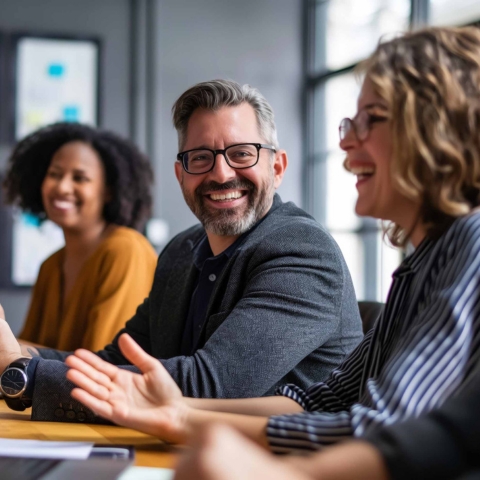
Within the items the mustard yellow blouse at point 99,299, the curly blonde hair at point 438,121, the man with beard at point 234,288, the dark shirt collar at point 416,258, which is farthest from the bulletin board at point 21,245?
the curly blonde hair at point 438,121

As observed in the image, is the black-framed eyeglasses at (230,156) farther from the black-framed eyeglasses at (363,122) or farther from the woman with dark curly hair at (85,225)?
the woman with dark curly hair at (85,225)

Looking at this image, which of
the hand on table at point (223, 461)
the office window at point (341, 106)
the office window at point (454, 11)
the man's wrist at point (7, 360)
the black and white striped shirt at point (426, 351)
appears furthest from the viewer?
the office window at point (341, 106)

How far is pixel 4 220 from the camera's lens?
544 centimetres

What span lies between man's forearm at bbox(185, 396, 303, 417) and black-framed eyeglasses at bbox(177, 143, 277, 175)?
0.69 metres

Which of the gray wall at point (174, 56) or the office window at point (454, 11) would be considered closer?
the office window at point (454, 11)

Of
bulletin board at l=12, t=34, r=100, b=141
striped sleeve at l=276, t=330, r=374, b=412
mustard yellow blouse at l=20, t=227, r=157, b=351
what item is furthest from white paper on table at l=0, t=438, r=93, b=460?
bulletin board at l=12, t=34, r=100, b=141

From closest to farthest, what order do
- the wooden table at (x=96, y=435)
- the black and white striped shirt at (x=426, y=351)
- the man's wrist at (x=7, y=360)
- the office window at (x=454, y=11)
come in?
the black and white striped shirt at (x=426, y=351), the wooden table at (x=96, y=435), the man's wrist at (x=7, y=360), the office window at (x=454, y=11)

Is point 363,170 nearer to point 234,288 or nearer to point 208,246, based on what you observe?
point 234,288

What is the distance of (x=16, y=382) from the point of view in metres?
1.42

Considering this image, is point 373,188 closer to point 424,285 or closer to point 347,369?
point 424,285

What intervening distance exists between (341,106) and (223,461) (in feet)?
17.0

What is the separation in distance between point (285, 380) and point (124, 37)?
4.70 metres

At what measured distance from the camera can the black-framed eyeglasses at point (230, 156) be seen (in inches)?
69.7

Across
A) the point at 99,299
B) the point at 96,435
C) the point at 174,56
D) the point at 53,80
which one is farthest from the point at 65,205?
the point at 174,56
